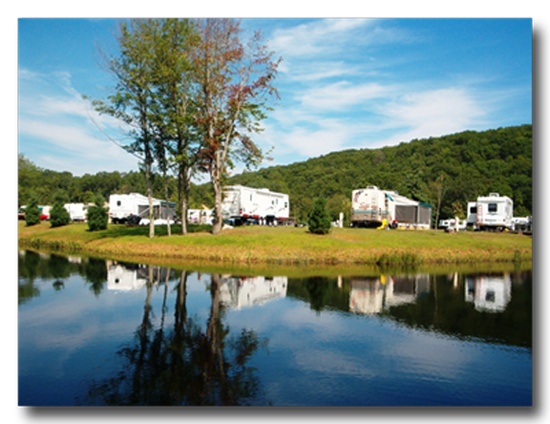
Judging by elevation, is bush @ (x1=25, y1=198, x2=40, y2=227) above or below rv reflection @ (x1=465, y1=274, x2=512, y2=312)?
above

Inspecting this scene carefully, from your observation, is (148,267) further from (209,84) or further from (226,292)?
(209,84)

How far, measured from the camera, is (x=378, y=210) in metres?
28.8

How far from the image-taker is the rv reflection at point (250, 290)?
35.0ft

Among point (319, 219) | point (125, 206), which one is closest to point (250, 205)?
point (319, 219)

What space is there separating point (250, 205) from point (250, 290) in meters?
20.5

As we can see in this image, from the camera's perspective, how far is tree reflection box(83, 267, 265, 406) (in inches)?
202

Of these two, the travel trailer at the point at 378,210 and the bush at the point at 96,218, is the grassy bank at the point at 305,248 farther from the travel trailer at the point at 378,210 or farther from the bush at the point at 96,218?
the travel trailer at the point at 378,210

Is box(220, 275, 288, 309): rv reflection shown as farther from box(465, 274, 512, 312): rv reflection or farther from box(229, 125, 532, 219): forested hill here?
box(229, 125, 532, 219): forested hill

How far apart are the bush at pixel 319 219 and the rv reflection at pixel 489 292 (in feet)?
29.0

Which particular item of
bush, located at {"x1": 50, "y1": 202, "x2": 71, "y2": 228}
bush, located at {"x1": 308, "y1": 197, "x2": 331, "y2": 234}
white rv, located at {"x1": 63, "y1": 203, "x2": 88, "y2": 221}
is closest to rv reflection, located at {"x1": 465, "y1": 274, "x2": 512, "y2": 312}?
bush, located at {"x1": 308, "y1": 197, "x2": 331, "y2": 234}

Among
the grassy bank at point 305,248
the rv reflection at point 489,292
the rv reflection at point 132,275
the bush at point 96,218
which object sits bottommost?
the rv reflection at point 489,292

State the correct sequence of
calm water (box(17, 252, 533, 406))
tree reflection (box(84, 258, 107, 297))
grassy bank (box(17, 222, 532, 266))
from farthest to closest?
grassy bank (box(17, 222, 532, 266)) < tree reflection (box(84, 258, 107, 297)) < calm water (box(17, 252, 533, 406))

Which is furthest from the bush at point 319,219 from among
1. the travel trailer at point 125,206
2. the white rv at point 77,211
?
the white rv at point 77,211

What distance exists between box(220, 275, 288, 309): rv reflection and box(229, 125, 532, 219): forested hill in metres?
34.9
